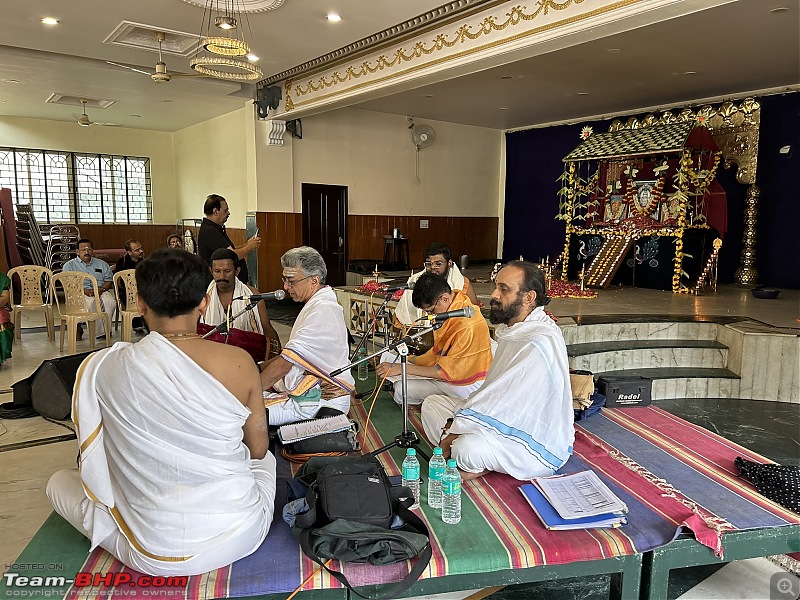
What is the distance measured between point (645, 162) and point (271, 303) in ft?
20.6

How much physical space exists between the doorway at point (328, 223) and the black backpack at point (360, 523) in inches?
308

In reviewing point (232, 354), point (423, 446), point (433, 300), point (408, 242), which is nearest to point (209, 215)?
point (433, 300)

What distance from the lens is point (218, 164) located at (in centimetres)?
1091

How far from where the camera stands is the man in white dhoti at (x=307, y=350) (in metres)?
2.98

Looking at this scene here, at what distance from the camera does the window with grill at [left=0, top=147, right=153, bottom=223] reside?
11625 millimetres

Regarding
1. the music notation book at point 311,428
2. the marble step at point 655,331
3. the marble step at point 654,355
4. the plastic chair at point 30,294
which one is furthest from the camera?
the plastic chair at point 30,294

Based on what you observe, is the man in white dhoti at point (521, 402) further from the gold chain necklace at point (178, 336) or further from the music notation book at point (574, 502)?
the gold chain necklace at point (178, 336)

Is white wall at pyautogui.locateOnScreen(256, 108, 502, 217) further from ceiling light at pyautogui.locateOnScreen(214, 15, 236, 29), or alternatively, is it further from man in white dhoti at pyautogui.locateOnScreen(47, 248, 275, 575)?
man in white dhoti at pyautogui.locateOnScreen(47, 248, 275, 575)

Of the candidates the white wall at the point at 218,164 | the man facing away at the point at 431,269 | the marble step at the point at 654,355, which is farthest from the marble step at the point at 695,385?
the white wall at the point at 218,164

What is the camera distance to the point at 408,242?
34.6 feet

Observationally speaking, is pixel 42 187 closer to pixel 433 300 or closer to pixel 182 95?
pixel 182 95

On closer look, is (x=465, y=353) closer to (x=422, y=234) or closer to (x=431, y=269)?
(x=431, y=269)

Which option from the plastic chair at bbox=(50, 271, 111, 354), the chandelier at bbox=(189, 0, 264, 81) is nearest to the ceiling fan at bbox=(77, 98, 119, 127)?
the plastic chair at bbox=(50, 271, 111, 354)

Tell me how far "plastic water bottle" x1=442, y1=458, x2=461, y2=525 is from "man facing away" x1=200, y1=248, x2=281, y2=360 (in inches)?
77.2
